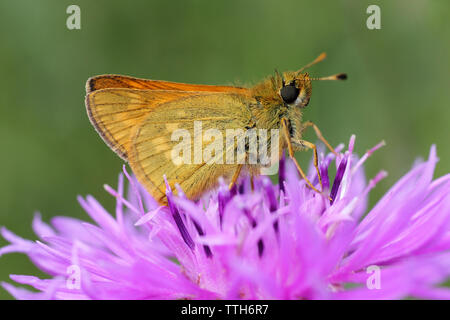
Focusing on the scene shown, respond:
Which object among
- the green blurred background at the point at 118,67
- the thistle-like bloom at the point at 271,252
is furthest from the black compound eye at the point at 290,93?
the green blurred background at the point at 118,67

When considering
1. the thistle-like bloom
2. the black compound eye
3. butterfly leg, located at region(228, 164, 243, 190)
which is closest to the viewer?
the thistle-like bloom

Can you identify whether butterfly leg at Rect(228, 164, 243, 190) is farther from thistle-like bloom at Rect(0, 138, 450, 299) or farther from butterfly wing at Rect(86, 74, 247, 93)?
butterfly wing at Rect(86, 74, 247, 93)

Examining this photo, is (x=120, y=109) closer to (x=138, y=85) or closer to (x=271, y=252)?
(x=138, y=85)

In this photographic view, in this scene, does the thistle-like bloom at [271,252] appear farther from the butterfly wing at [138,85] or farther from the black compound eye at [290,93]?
the butterfly wing at [138,85]

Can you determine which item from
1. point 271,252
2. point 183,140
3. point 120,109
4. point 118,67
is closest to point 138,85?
point 120,109

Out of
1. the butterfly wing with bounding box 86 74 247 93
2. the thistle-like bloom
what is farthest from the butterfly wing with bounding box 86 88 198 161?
the thistle-like bloom

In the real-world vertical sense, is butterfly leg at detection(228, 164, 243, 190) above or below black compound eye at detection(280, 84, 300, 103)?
below
